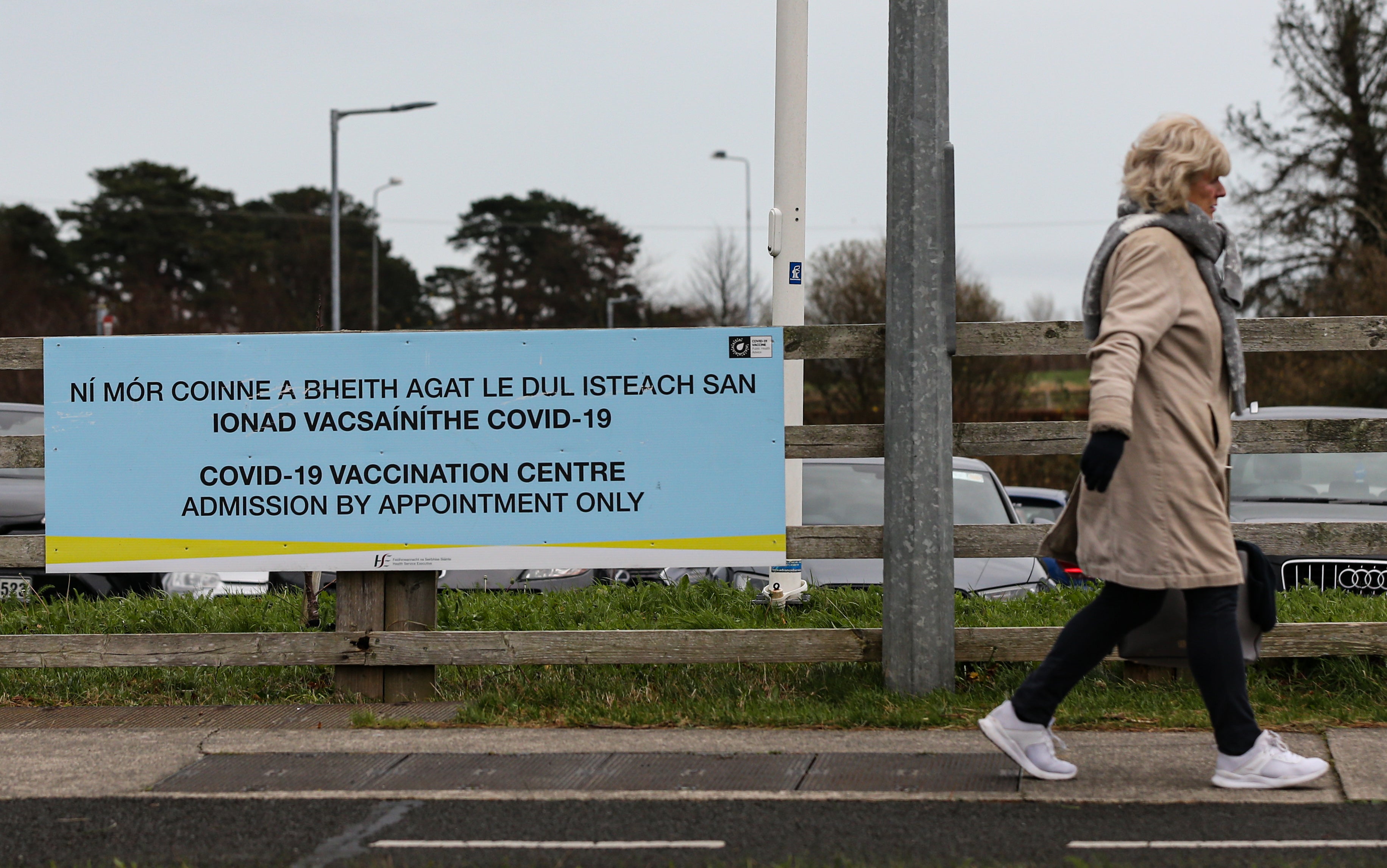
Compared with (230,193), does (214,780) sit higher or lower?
lower

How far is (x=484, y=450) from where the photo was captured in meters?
5.50

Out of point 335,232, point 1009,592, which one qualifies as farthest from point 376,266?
point 1009,592

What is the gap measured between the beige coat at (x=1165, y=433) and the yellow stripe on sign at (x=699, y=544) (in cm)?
162

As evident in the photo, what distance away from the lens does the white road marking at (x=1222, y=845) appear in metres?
3.66

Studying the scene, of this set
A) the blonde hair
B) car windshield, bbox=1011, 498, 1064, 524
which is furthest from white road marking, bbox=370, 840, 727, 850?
car windshield, bbox=1011, 498, 1064, 524

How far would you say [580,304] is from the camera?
6569cm

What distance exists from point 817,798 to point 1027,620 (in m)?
2.20

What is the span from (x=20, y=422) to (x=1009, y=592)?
635 cm

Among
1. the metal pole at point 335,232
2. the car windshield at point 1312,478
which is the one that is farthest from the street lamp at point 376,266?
the car windshield at point 1312,478

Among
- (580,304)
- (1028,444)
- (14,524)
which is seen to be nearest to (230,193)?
(580,304)

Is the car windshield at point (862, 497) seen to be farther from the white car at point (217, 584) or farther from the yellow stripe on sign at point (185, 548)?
the yellow stripe on sign at point (185, 548)

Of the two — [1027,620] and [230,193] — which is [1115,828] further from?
[230,193]

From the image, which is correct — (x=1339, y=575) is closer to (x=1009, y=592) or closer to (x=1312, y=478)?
(x=1009, y=592)

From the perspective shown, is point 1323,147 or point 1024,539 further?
point 1323,147
